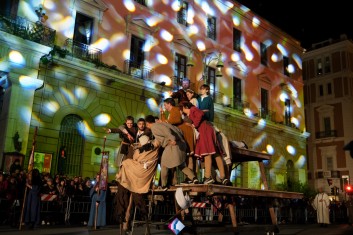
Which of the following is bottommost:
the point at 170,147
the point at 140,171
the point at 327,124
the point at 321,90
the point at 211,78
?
the point at 140,171

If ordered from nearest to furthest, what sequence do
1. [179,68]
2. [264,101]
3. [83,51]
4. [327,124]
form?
[83,51] → [179,68] → [264,101] → [327,124]

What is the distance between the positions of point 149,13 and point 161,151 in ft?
53.8

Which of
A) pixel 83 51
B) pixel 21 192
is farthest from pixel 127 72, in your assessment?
pixel 21 192

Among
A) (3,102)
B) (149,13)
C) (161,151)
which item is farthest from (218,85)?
(161,151)

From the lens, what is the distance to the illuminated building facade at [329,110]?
37.2 metres

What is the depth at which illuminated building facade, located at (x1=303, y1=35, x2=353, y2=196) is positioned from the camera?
122ft

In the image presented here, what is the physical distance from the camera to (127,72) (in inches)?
Answer: 782

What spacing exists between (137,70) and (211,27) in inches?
324

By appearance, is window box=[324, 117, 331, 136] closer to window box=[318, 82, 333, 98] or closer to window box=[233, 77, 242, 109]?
window box=[318, 82, 333, 98]

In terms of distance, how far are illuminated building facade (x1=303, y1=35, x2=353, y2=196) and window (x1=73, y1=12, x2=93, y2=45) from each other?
90.8 feet

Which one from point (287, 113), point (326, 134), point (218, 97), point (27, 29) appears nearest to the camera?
point (27, 29)

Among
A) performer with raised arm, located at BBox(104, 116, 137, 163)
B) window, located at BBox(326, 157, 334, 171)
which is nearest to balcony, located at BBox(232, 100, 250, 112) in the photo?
window, located at BBox(326, 157, 334, 171)

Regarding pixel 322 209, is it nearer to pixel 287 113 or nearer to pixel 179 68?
pixel 179 68

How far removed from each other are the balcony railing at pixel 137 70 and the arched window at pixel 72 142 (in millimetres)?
3902
